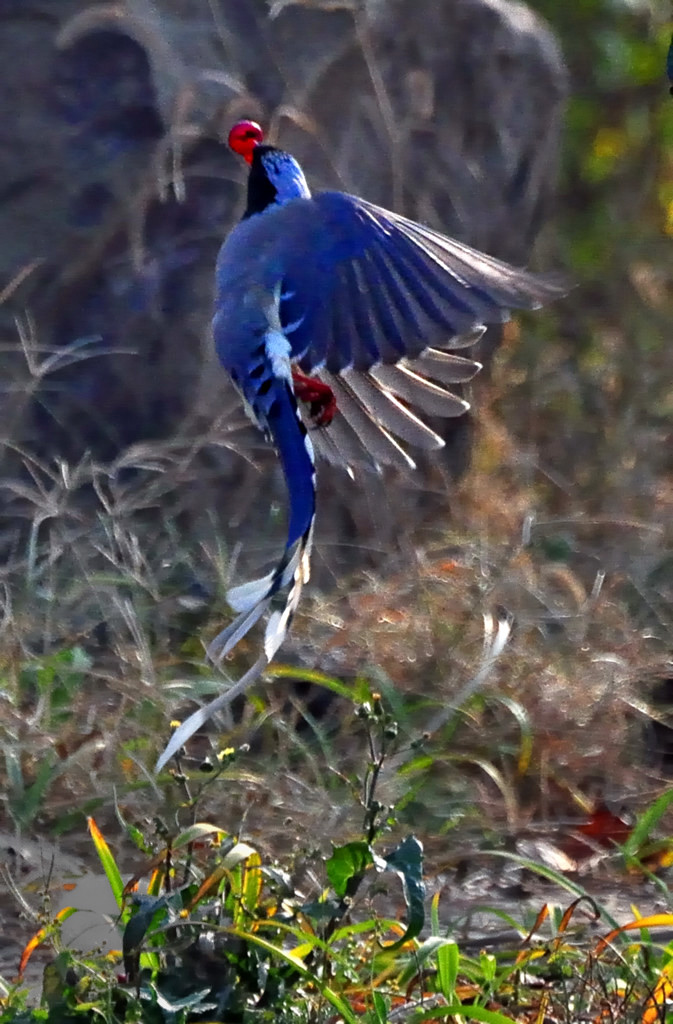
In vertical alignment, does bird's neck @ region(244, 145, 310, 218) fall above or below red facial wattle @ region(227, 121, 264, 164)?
below

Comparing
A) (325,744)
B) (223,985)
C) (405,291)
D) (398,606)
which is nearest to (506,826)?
(325,744)

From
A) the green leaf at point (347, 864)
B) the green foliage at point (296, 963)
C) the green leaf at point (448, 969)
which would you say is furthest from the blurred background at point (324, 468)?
the green leaf at point (347, 864)

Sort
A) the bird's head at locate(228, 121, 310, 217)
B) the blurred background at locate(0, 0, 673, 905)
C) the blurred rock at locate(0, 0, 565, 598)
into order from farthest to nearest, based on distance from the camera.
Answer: the blurred rock at locate(0, 0, 565, 598) < the blurred background at locate(0, 0, 673, 905) < the bird's head at locate(228, 121, 310, 217)

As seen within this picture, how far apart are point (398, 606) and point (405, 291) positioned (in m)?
1.52

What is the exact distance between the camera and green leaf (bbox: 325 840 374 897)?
2.23 meters

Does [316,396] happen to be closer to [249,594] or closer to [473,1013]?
[249,594]

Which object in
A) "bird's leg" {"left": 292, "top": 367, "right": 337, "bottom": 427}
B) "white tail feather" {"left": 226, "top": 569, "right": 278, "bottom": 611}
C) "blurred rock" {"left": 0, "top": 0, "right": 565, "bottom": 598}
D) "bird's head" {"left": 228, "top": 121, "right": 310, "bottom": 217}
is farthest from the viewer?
"blurred rock" {"left": 0, "top": 0, "right": 565, "bottom": 598}

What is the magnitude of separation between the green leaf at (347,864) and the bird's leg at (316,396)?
3.70 feet

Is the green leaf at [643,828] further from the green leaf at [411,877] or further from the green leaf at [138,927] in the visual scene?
the green leaf at [138,927]

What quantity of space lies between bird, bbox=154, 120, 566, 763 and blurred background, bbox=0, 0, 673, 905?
80 centimetres

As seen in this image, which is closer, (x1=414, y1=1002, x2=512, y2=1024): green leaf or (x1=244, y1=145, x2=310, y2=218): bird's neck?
(x1=414, y1=1002, x2=512, y2=1024): green leaf

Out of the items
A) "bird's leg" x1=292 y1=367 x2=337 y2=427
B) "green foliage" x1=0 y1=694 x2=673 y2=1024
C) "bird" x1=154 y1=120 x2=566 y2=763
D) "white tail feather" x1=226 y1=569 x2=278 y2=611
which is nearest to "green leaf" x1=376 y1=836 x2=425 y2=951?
"green foliage" x1=0 y1=694 x2=673 y2=1024

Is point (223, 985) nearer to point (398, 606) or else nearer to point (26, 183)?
point (398, 606)

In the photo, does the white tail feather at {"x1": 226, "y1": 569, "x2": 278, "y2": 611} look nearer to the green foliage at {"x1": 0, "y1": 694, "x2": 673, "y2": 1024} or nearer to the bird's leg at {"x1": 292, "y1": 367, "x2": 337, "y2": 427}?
the green foliage at {"x1": 0, "y1": 694, "x2": 673, "y2": 1024}
